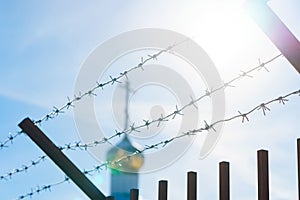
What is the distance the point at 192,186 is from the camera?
3541mm

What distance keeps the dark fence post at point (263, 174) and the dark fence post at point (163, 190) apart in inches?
Result: 31.4

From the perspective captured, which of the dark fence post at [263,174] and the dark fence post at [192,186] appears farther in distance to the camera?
the dark fence post at [192,186]

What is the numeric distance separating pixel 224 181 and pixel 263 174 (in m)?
0.25

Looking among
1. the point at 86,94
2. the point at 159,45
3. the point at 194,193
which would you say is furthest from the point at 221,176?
the point at 86,94

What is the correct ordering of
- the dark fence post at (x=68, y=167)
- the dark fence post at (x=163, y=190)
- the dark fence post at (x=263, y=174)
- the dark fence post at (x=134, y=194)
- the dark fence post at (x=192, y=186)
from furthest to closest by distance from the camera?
the dark fence post at (x=68, y=167) → the dark fence post at (x=134, y=194) → the dark fence post at (x=163, y=190) → the dark fence post at (x=192, y=186) → the dark fence post at (x=263, y=174)

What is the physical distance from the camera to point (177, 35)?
13.9ft

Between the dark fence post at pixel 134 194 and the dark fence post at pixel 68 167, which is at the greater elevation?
the dark fence post at pixel 68 167

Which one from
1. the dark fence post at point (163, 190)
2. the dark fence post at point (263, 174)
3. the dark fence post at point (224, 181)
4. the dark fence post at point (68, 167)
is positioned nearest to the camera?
the dark fence post at point (263, 174)

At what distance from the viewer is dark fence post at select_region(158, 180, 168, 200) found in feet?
12.4

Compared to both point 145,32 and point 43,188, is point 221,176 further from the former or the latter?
point 43,188

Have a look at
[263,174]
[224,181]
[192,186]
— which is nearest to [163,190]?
[192,186]

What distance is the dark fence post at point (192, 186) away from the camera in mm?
3520

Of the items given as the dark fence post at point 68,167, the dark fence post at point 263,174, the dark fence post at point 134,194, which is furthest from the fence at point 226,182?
the dark fence post at point 68,167

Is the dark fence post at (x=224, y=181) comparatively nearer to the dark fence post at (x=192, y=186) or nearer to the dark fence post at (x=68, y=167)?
the dark fence post at (x=192, y=186)
